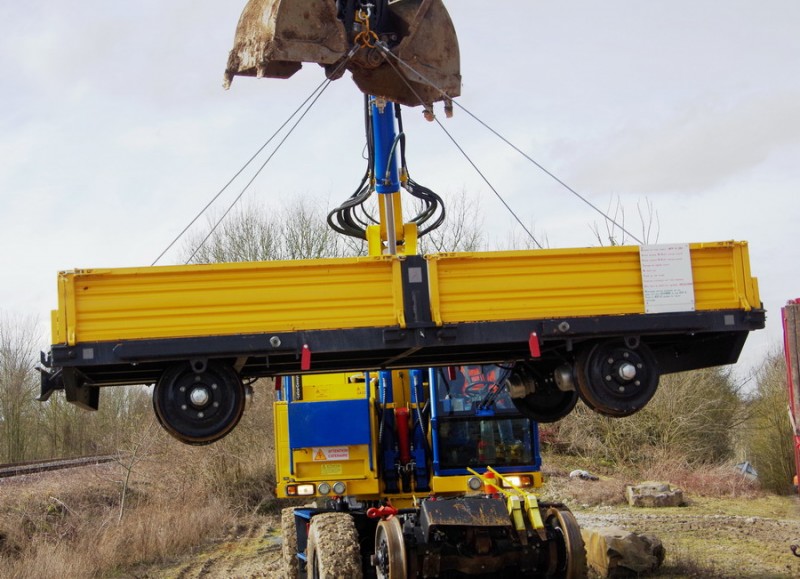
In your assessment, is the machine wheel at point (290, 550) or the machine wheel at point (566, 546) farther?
the machine wheel at point (290, 550)

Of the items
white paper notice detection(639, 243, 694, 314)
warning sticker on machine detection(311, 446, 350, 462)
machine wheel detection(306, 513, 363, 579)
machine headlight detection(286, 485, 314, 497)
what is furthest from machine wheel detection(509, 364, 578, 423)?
machine headlight detection(286, 485, 314, 497)

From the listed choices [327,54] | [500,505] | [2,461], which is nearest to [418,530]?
[500,505]

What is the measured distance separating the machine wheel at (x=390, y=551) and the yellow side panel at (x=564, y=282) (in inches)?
98.2

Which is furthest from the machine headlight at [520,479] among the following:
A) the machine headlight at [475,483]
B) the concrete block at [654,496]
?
the concrete block at [654,496]

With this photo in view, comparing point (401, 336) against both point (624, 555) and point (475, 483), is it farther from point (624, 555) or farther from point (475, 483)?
point (624, 555)

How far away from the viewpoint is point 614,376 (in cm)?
648

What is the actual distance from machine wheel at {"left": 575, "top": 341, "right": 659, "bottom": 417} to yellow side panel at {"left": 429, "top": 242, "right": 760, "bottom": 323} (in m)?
0.32

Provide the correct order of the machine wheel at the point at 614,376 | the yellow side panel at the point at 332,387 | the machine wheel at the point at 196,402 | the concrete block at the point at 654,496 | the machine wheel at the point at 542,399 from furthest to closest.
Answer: the concrete block at the point at 654,496, the yellow side panel at the point at 332,387, the machine wheel at the point at 542,399, the machine wheel at the point at 614,376, the machine wheel at the point at 196,402

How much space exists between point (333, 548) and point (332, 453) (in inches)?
56.8

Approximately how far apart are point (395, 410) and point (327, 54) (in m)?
4.31

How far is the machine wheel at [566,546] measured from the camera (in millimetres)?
7789

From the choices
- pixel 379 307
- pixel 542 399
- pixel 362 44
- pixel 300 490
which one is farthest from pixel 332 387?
pixel 379 307

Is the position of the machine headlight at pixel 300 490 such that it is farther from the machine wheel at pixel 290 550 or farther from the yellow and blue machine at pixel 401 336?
the machine wheel at pixel 290 550

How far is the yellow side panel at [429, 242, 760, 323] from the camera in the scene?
613 cm
